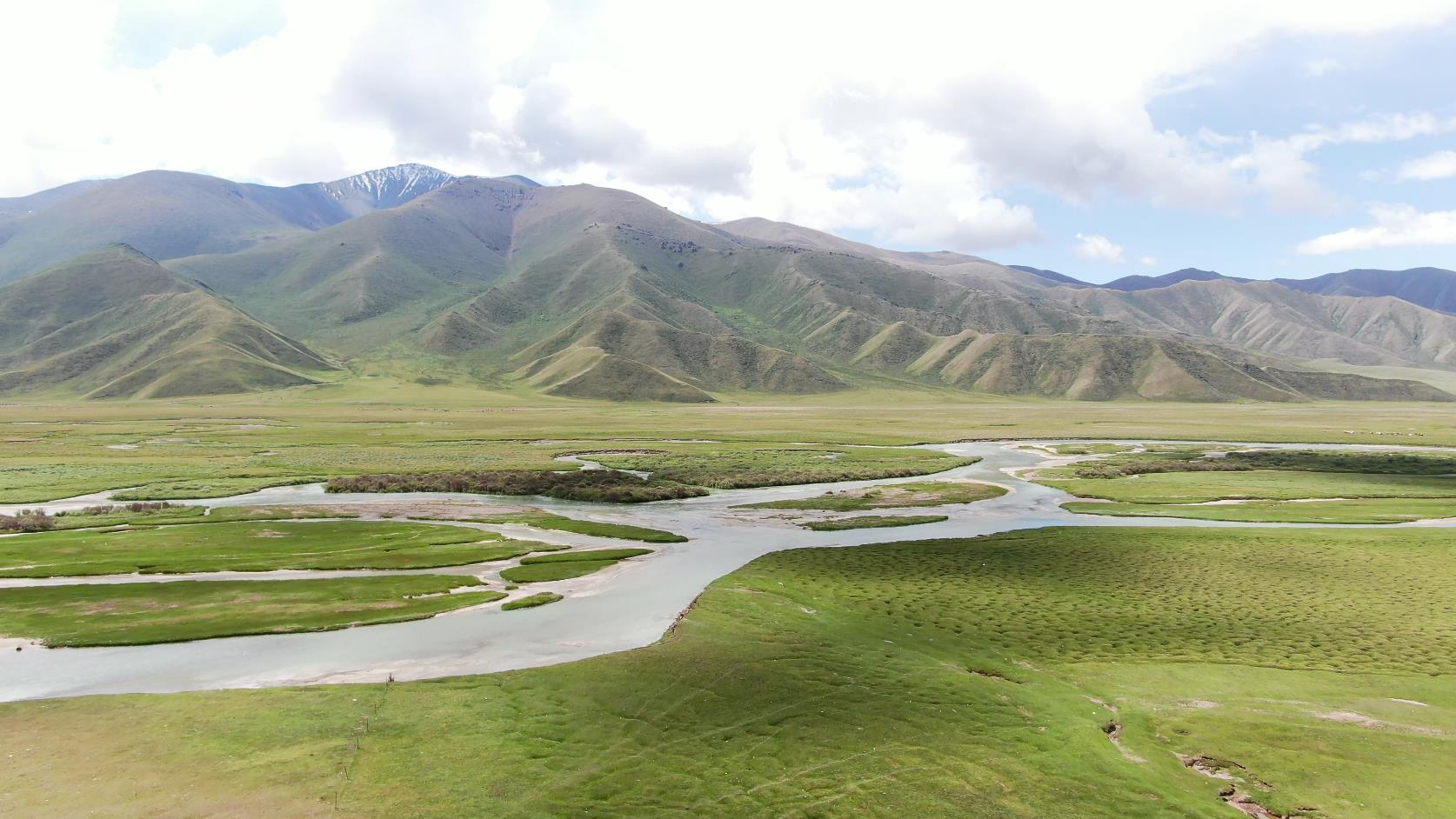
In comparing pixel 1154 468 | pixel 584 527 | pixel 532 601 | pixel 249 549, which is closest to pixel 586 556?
pixel 532 601

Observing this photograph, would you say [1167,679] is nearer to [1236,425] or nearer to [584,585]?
[584,585]

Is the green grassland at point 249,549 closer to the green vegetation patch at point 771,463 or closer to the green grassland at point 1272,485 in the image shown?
the green vegetation patch at point 771,463

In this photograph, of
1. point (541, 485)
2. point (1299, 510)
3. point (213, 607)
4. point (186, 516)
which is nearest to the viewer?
point (213, 607)

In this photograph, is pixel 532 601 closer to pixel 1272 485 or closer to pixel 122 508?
pixel 122 508

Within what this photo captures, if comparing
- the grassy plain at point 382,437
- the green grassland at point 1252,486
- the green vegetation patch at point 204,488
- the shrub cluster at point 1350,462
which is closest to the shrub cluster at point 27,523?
the green vegetation patch at point 204,488

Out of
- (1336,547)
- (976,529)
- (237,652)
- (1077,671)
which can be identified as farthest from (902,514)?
(237,652)
